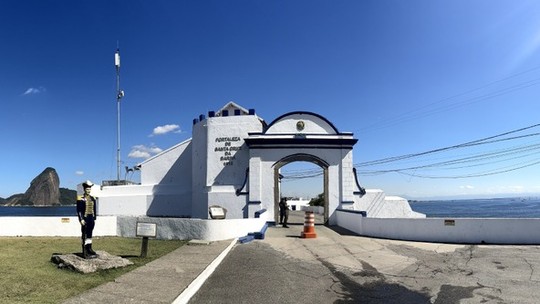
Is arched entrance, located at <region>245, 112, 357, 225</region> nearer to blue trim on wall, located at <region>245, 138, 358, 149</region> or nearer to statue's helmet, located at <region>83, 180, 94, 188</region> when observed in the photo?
blue trim on wall, located at <region>245, 138, 358, 149</region>

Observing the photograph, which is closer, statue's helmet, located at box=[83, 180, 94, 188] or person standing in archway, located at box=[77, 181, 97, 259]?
person standing in archway, located at box=[77, 181, 97, 259]

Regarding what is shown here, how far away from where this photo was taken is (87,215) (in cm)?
1085

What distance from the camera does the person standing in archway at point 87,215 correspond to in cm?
1045

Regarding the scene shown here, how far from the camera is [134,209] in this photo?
3219 cm

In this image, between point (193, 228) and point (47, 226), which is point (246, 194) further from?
point (47, 226)

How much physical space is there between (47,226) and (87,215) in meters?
8.52

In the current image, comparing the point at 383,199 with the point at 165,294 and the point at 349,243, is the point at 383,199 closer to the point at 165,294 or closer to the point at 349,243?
the point at 349,243

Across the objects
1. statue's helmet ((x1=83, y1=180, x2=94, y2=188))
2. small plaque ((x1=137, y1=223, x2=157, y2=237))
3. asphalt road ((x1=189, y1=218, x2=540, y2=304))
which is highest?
statue's helmet ((x1=83, y1=180, x2=94, y2=188))

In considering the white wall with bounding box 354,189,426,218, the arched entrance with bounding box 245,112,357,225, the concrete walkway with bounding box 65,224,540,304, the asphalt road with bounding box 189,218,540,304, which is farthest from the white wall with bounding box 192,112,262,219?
the concrete walkway with bounding box 65,224,540,304

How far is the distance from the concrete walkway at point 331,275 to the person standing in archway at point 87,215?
63.6 inches

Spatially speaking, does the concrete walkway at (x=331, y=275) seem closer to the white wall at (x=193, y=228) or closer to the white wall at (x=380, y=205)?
the white wall at (x=193, y=228)

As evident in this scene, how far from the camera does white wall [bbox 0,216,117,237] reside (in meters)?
17.6

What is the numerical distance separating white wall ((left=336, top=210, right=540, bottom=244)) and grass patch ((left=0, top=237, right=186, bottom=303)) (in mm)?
8917

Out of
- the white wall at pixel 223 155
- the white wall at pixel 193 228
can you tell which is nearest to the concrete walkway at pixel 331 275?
the white wall at pixel 193 228
